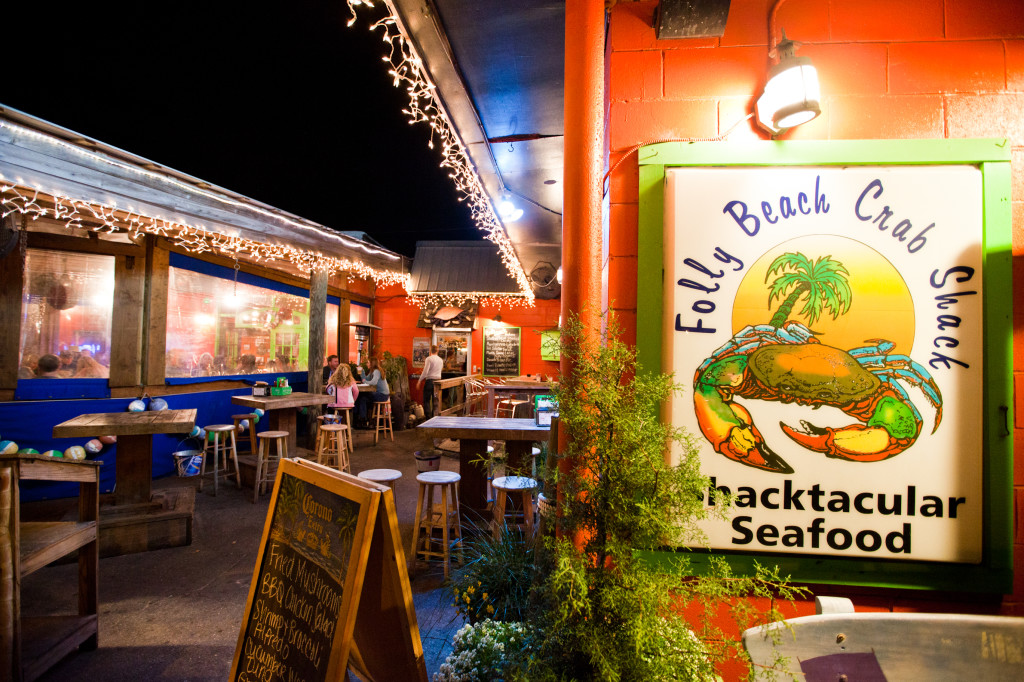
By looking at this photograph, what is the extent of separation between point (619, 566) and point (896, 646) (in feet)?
2.87

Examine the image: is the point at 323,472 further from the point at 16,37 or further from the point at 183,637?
the point at 16,37

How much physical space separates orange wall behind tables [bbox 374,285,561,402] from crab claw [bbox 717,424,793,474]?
30.5ft

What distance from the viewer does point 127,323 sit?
578cm

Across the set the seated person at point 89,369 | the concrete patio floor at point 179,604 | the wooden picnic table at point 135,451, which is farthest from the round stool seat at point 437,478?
the seated person at point 89,369

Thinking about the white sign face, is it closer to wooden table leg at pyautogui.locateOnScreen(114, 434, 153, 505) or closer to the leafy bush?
the leafy bush

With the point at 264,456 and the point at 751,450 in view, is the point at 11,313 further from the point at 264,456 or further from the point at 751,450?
the point at 751,450

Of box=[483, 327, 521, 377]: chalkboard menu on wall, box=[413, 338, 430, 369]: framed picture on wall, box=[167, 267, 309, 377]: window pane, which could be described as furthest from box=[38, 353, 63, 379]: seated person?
box=[483, 327, 521, 377]: chalkboard menu on wall

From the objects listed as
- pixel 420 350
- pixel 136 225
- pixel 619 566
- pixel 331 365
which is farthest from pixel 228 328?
pixel 619 566

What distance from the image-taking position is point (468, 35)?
2.13 meters

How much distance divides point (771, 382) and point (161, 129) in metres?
11.4

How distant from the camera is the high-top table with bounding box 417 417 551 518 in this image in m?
3.68

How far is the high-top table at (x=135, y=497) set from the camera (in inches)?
141

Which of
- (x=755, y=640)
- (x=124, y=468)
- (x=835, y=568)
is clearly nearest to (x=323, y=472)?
(x=755, y=640)

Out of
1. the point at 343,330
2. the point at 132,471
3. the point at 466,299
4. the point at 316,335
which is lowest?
the point at 132,471
